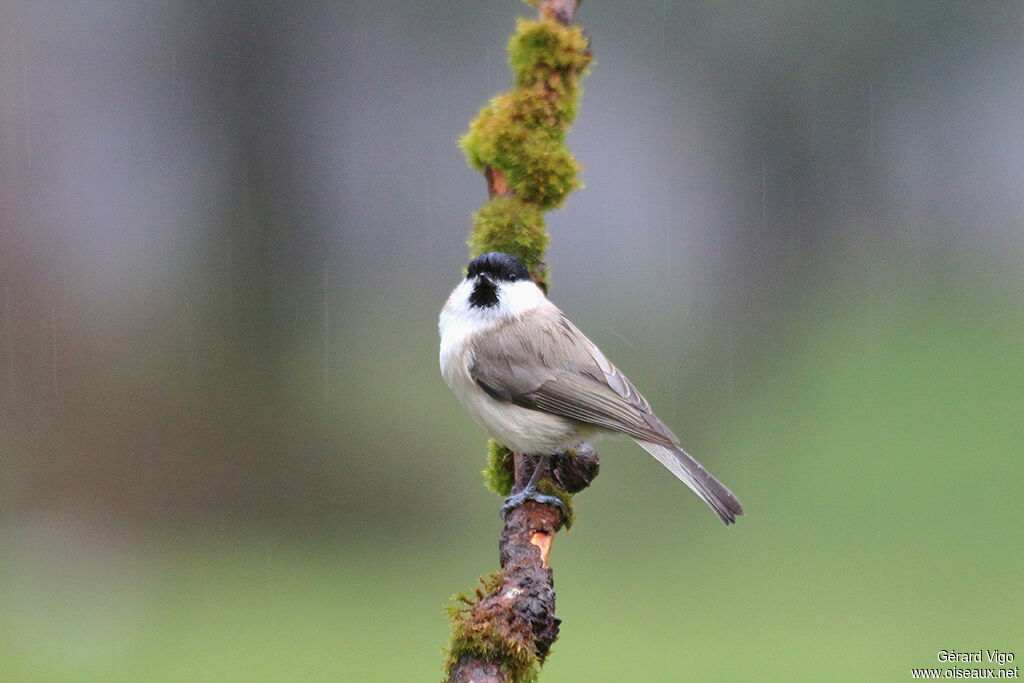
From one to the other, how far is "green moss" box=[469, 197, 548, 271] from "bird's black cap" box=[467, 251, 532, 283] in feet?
0.31

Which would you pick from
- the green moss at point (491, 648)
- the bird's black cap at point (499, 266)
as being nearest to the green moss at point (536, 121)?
the bird's black cap at point (499, 266)

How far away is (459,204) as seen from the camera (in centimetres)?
670

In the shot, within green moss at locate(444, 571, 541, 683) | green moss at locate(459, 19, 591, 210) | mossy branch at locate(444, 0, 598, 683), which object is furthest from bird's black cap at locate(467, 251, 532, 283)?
green moss at locate(444, 571, 541, 683)

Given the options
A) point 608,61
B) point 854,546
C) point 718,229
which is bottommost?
point 854,546

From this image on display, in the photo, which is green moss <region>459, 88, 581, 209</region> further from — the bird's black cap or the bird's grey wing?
the bird's grey wing

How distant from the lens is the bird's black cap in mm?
3090

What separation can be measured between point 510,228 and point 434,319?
11.1 feet

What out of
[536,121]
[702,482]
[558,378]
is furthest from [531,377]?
[536,121]

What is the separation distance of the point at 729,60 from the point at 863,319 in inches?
76.2

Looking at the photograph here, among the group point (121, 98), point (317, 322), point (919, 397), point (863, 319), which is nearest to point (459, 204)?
point (317, 322)

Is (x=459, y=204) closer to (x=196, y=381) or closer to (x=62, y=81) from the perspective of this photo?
(x=196, y=381)

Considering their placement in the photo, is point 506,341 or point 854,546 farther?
point 854,546

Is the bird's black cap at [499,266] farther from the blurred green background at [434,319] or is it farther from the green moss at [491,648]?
the blurred green background at [434,319]

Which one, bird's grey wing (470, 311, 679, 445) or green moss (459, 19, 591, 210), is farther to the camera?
green moss (459, 19, 591, 210)
